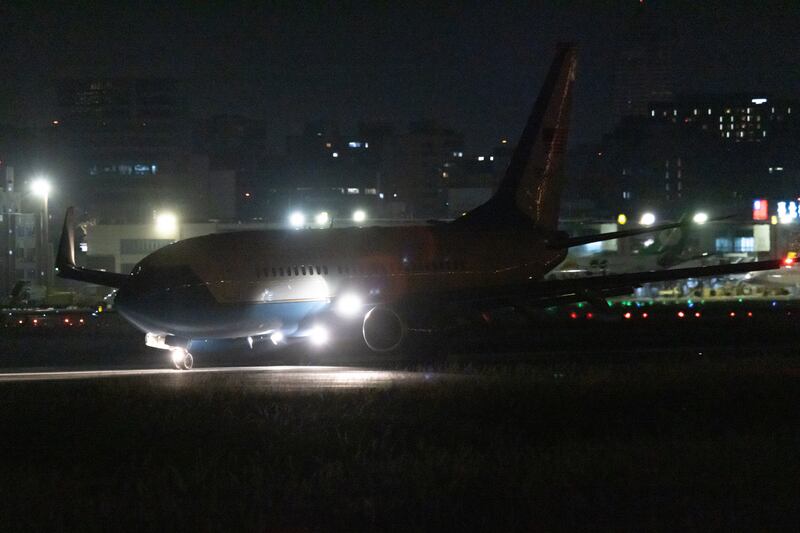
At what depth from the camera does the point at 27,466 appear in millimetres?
18359

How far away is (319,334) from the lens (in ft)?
120

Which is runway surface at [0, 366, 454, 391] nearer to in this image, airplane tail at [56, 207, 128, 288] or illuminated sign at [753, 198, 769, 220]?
airplane tail at [56, 207, 128, 288]

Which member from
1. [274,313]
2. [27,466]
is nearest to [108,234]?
[274,313]

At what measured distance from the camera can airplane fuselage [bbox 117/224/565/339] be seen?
3516cm

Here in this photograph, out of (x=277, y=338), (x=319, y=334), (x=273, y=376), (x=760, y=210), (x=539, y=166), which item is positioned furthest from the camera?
(x=760, y=210)

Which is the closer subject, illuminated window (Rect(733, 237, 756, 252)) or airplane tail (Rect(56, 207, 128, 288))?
airplane tail (Rect(56, 207, 128, 288))

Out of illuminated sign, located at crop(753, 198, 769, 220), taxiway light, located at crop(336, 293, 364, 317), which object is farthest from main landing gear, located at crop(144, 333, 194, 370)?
illuminated sign, located at crop(753, 198, 769, 220)

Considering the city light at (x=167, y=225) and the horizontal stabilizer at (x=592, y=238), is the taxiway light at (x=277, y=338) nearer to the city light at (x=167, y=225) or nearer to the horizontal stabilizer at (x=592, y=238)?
the horizontal stabilizer at (x=592, y=238)

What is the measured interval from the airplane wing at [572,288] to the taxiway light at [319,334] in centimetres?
404

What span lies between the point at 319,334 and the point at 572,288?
8.18 m

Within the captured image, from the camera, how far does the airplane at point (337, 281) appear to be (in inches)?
1391

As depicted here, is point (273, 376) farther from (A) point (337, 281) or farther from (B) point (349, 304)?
(A) point (337, 281)

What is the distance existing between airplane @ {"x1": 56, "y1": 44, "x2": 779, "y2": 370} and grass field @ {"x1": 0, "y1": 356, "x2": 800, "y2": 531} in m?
6.47

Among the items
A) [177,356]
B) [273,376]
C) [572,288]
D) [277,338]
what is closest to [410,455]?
[273,376]
